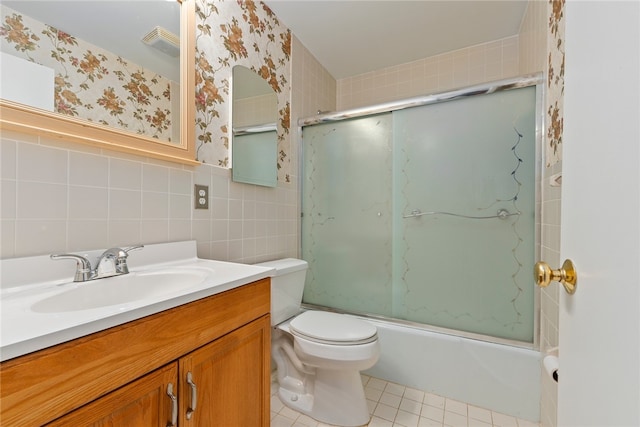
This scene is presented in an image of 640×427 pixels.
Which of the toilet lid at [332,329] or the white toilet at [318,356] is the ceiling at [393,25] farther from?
the toilet lid at [332,329]

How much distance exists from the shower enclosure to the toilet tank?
0.43 metres

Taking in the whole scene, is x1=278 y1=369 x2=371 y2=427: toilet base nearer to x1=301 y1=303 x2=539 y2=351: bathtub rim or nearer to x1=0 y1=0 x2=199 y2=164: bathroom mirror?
x1=301 y1=303 x2=539 y2=351: bathtub rim

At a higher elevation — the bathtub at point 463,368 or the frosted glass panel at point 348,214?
the frosted glass panel at point 348,214

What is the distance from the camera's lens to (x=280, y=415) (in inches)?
53.5

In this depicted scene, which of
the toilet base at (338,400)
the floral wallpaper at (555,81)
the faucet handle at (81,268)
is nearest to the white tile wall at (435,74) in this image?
the floral wallpaper at (555,81)

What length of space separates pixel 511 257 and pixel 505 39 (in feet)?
5.25

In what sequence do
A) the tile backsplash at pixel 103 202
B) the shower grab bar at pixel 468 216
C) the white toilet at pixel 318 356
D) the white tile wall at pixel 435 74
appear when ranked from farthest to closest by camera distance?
the white tile wall at pixel 435 74 < the shower grab bar at pixel 468 216 < the white toilet at pixel 318 356 < the tile backsplash at pixel 103 202

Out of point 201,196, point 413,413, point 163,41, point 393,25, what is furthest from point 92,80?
point 413,413

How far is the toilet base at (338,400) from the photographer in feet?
4.21

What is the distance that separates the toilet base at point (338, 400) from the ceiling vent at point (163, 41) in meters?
1.58

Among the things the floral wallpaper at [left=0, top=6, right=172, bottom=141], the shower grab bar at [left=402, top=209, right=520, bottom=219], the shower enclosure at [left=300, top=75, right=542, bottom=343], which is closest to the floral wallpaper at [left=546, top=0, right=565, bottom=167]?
the shower enclosure at [left=300, top=75, right=542, bottom=343]

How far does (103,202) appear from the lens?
3.03 ft

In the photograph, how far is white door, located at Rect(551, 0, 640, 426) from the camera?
0.30m

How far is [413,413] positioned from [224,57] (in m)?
2.01
